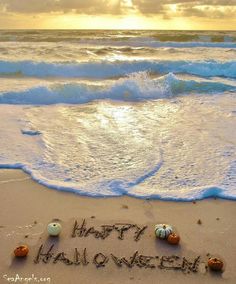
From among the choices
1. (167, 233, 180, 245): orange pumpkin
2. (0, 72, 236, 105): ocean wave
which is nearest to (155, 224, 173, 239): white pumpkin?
(167, 233, 180, 245): orange pumpkin

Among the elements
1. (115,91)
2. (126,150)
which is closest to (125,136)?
(126,150)

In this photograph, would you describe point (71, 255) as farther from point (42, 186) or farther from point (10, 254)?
point (42, 186)

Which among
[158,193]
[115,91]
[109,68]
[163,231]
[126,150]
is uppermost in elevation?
[109,68]

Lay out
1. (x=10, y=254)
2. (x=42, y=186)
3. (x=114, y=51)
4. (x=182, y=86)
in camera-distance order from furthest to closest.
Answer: (x=114, y=51)
(x=182, y=86)
(x=42, y=186)
(x=10, y=254)

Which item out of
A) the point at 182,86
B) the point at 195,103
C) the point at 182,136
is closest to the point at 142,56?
the point at 182,86

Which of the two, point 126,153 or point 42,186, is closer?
point 42,186

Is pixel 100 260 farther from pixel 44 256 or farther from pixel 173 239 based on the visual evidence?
pixel 173 239

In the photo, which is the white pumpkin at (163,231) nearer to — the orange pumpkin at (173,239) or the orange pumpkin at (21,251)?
the orange pumpkin at (173,239)
